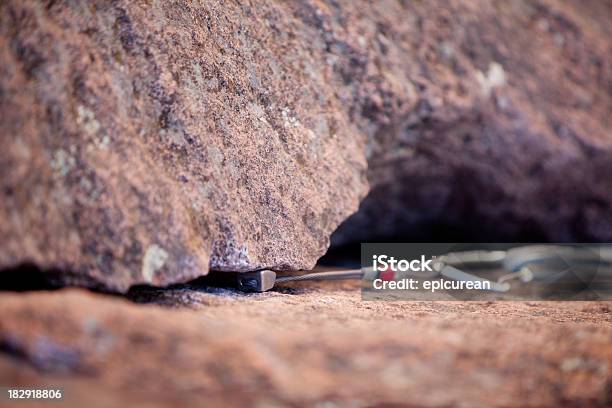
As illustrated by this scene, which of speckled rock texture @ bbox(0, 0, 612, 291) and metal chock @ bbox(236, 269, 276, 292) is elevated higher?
speckled rock texture @ bbox(0, 0, 612, 291)

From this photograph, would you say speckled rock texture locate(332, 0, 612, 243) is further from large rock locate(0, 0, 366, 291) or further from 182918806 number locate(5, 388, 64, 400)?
182918806 number locate(5, 388, 64, 400)

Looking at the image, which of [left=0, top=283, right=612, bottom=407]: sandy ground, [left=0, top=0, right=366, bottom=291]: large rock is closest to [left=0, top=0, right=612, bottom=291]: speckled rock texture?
[left=0, top=0, right=366, bottom=291]: large rock

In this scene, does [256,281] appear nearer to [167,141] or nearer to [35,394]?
[167,141]

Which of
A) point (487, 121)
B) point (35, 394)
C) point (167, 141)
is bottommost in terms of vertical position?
point (35, 394)

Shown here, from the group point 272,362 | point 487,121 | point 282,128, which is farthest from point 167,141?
point 487,121

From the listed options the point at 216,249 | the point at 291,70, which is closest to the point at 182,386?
the point at 216,249

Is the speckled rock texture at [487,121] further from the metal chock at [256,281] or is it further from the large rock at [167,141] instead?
the metal chock at [256,281]

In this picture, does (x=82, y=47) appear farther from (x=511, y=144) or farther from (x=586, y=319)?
(x=511, y=144)
